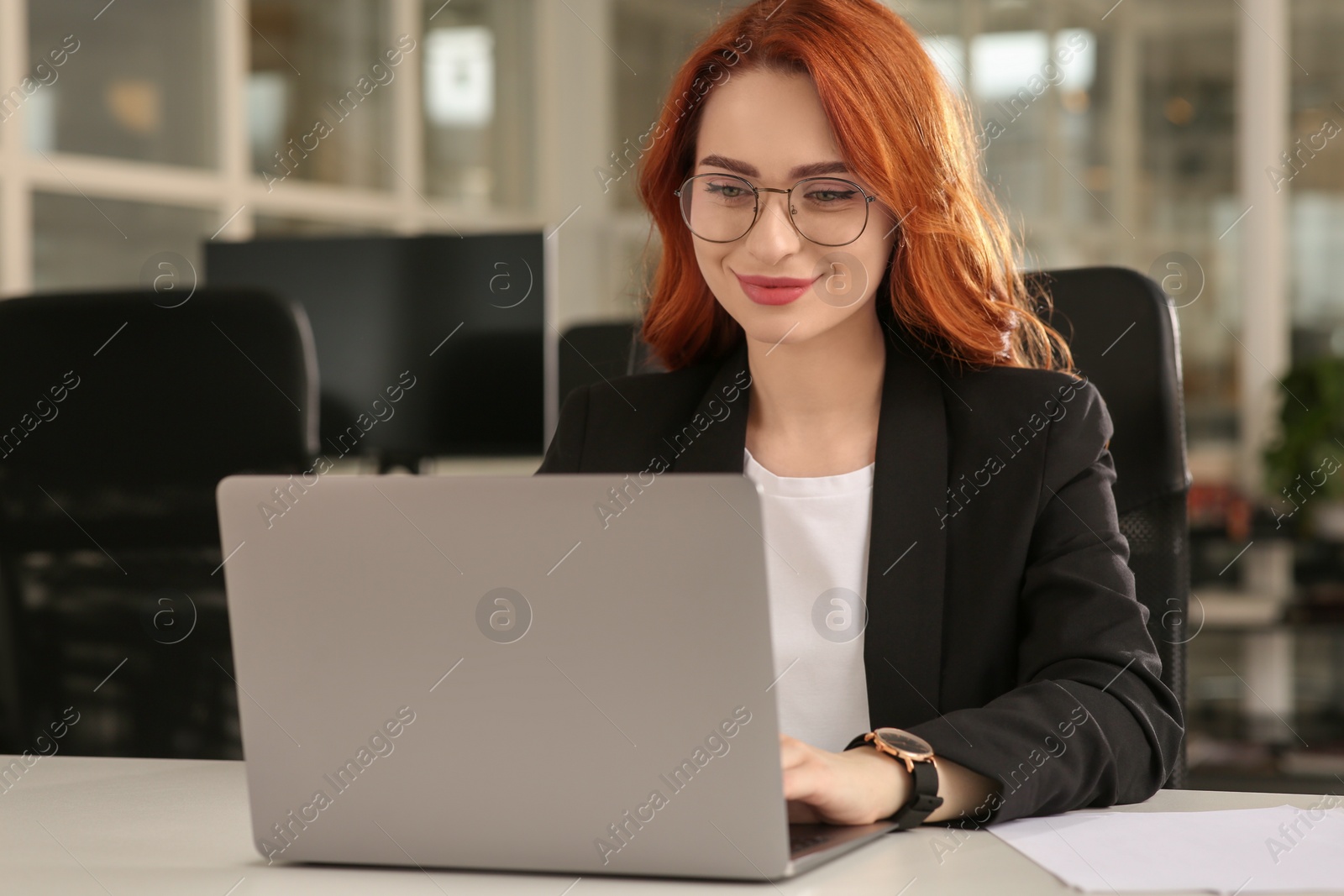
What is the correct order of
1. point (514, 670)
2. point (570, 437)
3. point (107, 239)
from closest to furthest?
point (514, 670)
point (570, 437)
point (107, 239)

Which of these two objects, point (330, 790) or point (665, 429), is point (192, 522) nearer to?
point (665, 429)

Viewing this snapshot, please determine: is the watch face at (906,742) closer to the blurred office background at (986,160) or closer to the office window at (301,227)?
the blurred office background at (986,160)

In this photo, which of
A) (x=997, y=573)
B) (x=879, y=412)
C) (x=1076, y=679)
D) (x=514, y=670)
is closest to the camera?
(x=514, y=670)

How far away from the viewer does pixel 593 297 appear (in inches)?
195

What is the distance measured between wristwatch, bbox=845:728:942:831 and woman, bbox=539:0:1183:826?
0.13m

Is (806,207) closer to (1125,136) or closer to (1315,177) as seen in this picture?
(1315,177)

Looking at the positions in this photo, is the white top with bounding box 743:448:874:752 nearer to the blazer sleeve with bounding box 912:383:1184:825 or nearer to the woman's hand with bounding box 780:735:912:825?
the blazer sleeve with bounding box 912:383:1184:825

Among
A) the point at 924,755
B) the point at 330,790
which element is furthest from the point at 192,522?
the point at 924,755

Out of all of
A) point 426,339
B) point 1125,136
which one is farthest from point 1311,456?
point 426,339

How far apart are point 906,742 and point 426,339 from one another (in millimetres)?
1709

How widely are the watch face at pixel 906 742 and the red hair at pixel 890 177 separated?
0.52 meters

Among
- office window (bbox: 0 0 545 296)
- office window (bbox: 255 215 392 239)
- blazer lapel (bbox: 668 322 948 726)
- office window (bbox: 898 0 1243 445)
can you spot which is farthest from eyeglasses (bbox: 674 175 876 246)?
office window (bbox: 898 0 1243 445)

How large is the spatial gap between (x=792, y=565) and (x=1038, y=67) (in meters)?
3.92

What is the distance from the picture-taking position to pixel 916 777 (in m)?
0.95
